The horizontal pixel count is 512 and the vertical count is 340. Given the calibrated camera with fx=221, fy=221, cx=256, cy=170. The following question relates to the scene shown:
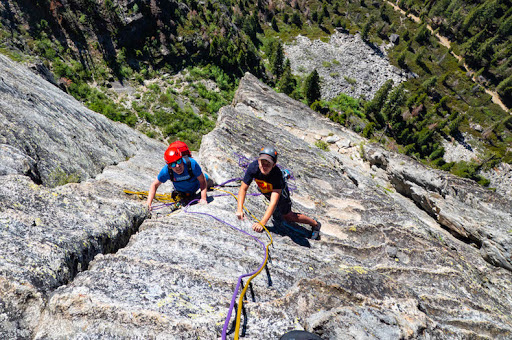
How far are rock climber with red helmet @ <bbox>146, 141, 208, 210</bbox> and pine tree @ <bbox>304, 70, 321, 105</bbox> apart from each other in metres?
66.4

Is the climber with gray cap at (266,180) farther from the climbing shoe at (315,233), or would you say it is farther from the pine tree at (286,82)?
the pine tree at (286,82)

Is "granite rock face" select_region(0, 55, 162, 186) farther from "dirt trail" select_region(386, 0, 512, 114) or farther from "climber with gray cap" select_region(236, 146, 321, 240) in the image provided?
"dirt trail" select_region(386, 0, 512, 114)

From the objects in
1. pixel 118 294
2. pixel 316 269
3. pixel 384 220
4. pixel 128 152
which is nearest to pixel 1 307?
pixel 118 294

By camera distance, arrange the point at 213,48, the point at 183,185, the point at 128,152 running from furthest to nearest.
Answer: the point at 213,48, the point at 128,152, the point at 183,185

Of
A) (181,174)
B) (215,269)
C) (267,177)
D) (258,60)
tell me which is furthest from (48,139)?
(258,60)

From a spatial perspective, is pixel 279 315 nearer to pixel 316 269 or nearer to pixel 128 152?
pixel 316 269

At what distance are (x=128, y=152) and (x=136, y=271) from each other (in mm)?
9796

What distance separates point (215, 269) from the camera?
491 cm

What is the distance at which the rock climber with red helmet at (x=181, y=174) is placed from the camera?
6352 millimetres

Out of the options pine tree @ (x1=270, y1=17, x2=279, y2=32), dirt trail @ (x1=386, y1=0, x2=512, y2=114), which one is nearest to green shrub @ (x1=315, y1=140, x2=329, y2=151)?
pine tree @ (x1=270, y1=17, x2=279, y2=32)

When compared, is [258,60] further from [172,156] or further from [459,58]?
[459,58]

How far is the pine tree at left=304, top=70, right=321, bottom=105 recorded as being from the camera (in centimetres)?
6538

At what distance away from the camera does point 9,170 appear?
542cm

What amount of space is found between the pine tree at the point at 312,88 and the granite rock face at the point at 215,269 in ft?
204
